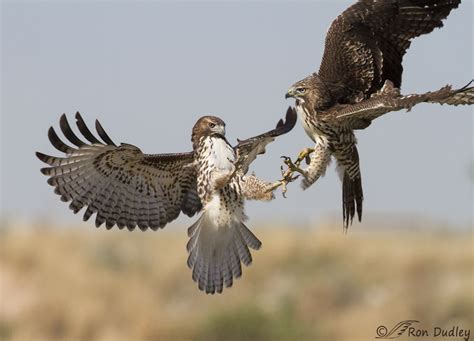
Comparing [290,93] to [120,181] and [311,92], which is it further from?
[120,181]

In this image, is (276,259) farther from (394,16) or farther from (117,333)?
(394,16)

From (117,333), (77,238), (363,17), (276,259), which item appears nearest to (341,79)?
(363,17)

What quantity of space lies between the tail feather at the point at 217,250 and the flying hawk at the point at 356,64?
931 millimetres

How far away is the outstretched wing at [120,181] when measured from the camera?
9.61 m

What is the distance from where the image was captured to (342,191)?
10.2 m

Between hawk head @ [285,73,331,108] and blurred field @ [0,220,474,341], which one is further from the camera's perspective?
blurred field @ [0,220,474,341]

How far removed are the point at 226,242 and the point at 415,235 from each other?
21.9 m

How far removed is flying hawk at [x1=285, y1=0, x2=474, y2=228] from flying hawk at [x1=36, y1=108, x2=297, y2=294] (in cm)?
30

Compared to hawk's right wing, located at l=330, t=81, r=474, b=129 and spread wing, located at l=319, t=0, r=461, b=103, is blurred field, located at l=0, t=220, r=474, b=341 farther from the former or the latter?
hawk's right wing, located at l=330, t=81, r=474, b=129

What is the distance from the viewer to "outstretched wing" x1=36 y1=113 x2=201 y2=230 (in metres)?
9.61

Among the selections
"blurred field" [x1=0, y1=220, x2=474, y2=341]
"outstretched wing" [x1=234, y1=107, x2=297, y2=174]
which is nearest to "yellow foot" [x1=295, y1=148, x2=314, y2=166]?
"outstretched wing" [x1=234, y1=107, x2=297, y2=174]

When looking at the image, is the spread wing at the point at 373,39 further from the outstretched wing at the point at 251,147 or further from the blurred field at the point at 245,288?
the blurred field at the point at 245,288

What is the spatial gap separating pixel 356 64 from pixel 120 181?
6.95 feet
